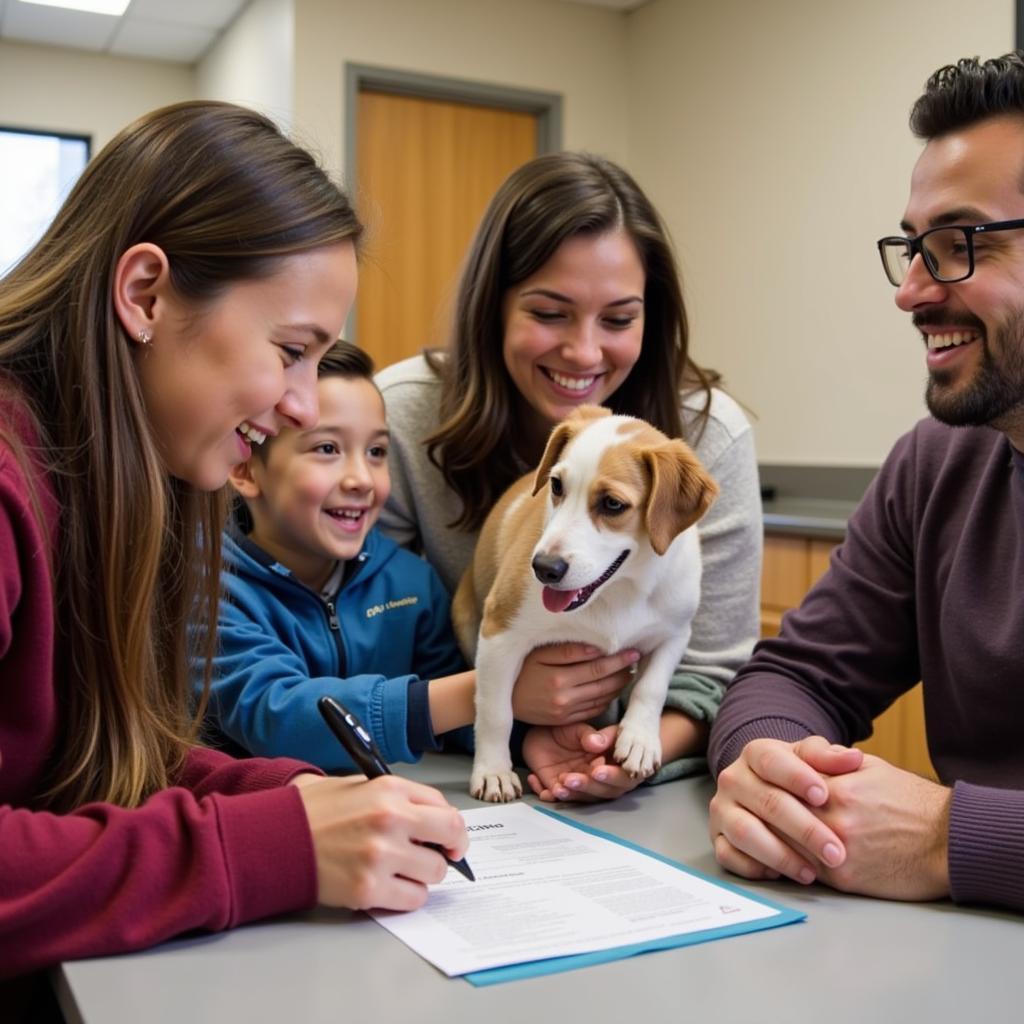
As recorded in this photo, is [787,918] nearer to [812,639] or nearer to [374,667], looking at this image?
[812,639]

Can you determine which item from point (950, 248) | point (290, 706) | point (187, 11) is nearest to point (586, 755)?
point (290, 706)

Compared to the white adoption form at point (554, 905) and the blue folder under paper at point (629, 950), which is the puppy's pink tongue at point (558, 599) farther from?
the blue folder under paper at point (629, 950)

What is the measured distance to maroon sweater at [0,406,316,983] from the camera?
Answer: 2.80 feet

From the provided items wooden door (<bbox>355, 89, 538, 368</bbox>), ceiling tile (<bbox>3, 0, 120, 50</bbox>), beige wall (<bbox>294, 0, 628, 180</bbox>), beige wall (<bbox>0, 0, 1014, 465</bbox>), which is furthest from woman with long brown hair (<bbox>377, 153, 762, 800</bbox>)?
ceiling tile (<bbox>3, 0, 120, 50</bbox>)

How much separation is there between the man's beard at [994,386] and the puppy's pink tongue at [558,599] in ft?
1.57

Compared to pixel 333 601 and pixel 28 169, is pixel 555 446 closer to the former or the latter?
pixel 333 601

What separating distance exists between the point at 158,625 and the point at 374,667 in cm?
46

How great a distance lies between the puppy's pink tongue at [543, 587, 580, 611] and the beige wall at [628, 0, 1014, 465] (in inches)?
106

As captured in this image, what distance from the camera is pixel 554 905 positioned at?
96cm

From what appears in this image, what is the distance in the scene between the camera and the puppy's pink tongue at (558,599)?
1.35 meters

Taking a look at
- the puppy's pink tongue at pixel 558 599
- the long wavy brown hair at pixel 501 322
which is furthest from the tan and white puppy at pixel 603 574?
the long wavy brown hair at pixel 501 322

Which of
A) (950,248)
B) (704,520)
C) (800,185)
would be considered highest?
(800,185)

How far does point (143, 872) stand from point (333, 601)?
2.58 feet

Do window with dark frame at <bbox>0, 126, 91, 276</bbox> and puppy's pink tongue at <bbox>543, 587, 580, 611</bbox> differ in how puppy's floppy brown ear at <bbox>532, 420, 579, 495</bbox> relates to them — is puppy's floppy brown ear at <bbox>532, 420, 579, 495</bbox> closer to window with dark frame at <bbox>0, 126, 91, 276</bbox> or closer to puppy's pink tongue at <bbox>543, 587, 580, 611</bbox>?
puppy's pink tongue at <bbox>543, 587, 580, 611</bbox>
